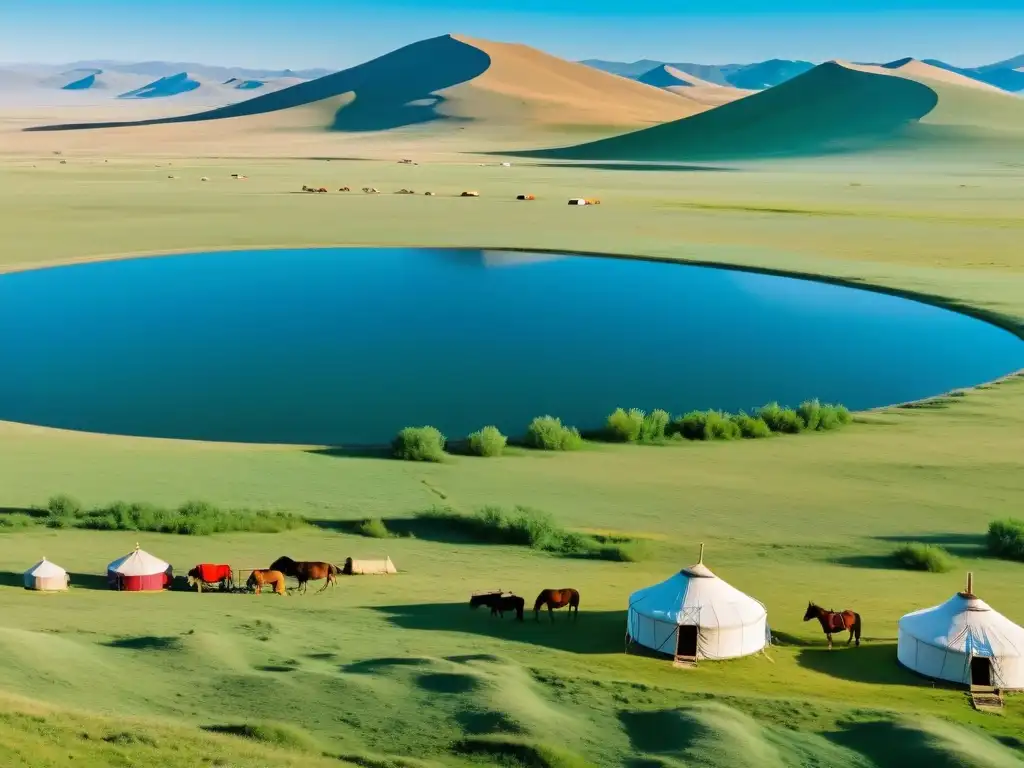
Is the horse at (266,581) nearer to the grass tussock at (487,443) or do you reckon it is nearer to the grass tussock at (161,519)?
the grass tussock at (161,519)

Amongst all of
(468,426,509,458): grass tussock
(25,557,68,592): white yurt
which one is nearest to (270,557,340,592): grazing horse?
(25,557,68,592): white yurt

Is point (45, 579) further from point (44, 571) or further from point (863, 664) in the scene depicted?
point (863, 664)

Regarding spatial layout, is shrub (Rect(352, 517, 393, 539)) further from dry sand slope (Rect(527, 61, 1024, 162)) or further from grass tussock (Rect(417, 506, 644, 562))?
dry sand slope (Rect(527, 61, 1024, 162))

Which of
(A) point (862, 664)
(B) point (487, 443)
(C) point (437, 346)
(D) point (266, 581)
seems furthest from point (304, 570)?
(C) point (437, 346)

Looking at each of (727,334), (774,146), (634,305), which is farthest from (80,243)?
(774,146)

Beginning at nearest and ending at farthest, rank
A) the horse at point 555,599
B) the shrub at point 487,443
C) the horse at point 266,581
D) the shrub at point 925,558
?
the horse at point 555,599 → the horse at point 266,581 → the shrub at point 925,558 → the shrub at point 487,443

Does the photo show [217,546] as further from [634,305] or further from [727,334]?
[634,305]

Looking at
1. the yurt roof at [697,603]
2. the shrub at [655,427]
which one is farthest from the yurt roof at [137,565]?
the shrub at [655,427]

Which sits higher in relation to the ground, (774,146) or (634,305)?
(774,146)
